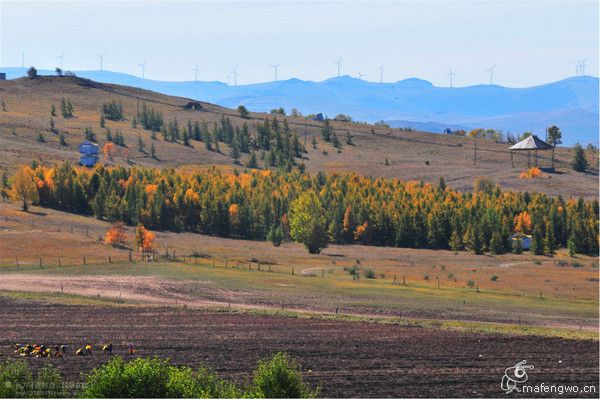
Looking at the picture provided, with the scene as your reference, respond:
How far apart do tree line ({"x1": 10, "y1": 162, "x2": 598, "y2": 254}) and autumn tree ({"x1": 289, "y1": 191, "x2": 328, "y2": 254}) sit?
0.23 m

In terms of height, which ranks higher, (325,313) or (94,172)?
(94,172)

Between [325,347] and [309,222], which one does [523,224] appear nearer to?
[309,222]

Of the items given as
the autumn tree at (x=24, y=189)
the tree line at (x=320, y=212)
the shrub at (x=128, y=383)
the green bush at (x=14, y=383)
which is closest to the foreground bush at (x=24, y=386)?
the green bush at (x=14, y=383)

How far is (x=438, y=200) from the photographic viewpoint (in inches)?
6663

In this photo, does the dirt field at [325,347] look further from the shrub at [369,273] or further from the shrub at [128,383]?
the shrub at [369,273]

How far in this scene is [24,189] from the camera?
511 ft

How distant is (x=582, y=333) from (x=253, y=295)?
2800 centimetres

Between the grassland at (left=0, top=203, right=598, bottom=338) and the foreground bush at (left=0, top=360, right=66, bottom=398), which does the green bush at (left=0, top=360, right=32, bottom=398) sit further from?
the grassland at (left=0, top=203, right=598, bottom=338)

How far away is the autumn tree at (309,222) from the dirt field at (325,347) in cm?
6273

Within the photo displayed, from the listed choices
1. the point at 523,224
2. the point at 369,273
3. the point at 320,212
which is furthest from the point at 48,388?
the point at 523,224

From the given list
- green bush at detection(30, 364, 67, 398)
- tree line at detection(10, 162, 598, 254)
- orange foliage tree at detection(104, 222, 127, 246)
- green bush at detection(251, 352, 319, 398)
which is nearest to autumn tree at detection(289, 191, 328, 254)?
tree line at detection(10, 162, 598, 254)

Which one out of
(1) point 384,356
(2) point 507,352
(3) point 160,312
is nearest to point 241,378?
(1) point 384,356

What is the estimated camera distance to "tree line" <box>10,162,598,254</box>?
14988 centimetres

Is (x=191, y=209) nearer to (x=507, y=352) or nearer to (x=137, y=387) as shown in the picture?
(x=507, y=352)
